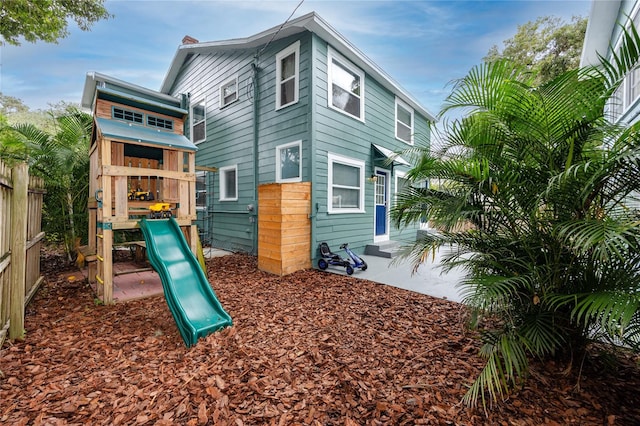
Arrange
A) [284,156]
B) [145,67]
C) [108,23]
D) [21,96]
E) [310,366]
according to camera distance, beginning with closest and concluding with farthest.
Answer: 1. [310,366]
2. [284,156]
3. [108,23]
4. [145,67]
5. [21,96]

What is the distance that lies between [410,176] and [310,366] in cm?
194

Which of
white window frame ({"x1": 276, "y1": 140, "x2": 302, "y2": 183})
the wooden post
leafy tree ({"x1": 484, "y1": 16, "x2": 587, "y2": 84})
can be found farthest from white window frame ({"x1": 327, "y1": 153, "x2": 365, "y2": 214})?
leafy tree ({"x1": 484, "y1": 16, "x2": 587, "y2": 84})

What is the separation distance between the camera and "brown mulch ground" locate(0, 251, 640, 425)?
1701 millimetres

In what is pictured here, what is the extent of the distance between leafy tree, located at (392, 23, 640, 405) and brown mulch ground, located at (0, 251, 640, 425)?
224mm

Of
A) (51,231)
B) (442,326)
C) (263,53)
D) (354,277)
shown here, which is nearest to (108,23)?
(263,53)

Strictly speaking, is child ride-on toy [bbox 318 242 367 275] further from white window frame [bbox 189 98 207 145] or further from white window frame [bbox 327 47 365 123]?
white window frame [bbox 189 98 207 145]

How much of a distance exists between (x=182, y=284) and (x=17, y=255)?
1458 mm

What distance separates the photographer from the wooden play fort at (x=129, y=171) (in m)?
3.59

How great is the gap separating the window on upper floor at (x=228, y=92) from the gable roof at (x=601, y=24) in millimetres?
7994

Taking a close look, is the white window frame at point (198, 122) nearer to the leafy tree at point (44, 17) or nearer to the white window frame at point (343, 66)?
the leafy tree at point (44, 17)

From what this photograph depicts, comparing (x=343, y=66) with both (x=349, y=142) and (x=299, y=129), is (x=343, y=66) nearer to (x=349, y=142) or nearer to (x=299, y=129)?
(x=349, y=142)

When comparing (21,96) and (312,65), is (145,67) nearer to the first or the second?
(312,65)

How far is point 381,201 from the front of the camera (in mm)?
8109

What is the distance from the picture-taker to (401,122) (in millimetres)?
9148
